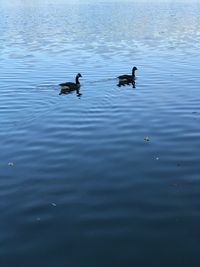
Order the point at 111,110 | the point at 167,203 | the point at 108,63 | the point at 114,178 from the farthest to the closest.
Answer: the point at 108,63
the point at 111,110
the point at 114,178
the point at 167,203

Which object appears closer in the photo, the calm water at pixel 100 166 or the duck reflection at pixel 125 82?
the calm water at pixel 100 166

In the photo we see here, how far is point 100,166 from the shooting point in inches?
901

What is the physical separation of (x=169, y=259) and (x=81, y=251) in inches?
114

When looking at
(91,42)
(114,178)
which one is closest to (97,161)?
(114,178)

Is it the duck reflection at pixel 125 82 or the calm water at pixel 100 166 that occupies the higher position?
the duck reflection at pixel 125 82

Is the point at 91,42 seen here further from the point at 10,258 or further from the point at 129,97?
the point at 10,258

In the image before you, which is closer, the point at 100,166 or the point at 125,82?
the point at 100,166

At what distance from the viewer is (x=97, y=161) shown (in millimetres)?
23562

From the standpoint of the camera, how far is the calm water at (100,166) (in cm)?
1612

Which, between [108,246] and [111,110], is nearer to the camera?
[108,246]

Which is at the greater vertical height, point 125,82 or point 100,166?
point 125,82

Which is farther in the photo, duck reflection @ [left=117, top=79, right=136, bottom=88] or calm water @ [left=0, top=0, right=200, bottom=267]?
duck reflection @ [left=117, top=79, right=136, bottom=88]

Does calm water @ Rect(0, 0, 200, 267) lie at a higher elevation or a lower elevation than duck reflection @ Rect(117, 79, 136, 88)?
lower

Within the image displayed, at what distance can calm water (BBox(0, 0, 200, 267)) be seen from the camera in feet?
52.9
